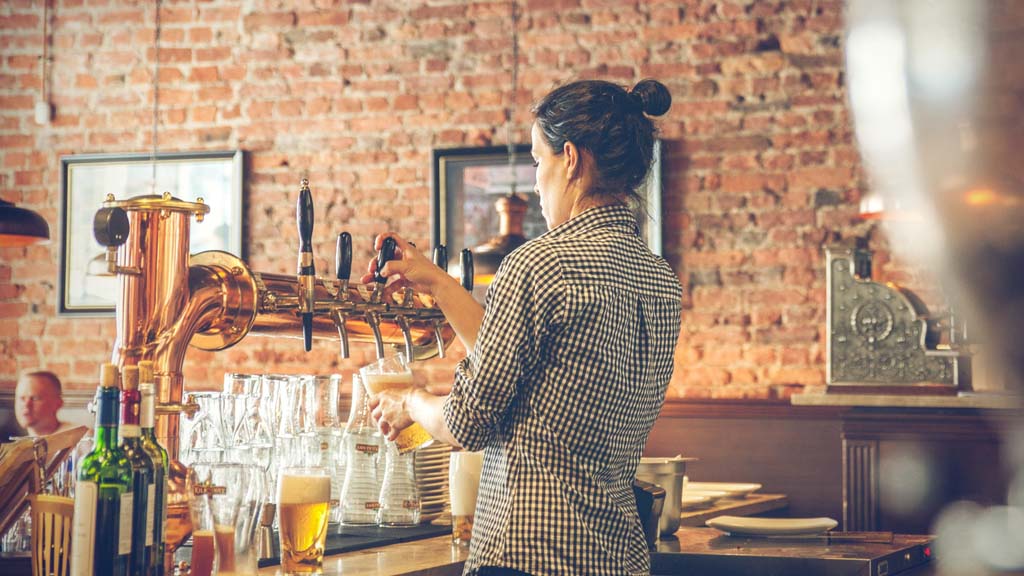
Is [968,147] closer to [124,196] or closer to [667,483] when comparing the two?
[667,483]

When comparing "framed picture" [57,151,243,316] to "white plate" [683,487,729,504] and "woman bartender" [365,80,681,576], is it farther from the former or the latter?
"woman bartender" [365,80,681,576]

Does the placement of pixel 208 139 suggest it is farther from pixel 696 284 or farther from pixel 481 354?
pixel 481 354

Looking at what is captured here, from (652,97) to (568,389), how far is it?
44cm

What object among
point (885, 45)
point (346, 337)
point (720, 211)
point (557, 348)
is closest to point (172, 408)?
point (346, 337)

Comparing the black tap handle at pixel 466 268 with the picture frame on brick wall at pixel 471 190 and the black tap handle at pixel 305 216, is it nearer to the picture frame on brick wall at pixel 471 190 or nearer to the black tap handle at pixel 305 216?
the black tap handle at pixel 305 216

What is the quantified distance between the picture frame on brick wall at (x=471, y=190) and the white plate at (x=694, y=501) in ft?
5.74

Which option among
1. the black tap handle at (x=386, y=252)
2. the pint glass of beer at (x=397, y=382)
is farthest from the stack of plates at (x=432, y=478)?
the black tap handle at (x=386, y=252)

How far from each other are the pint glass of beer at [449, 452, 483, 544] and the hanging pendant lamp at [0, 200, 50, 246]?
225 cm

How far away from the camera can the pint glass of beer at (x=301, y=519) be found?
1564mm

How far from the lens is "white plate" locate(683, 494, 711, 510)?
2739 mm

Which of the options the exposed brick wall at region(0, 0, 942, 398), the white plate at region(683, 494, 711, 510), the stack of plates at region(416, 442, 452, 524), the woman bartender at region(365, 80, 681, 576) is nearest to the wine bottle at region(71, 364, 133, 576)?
the woman bartender at region(365, 80, 681, 576)

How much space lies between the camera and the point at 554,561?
4.67 feet

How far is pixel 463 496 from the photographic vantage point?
79.1 inches

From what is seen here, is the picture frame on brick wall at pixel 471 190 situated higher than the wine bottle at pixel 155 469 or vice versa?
the picture frame on brick wall at pixel 471 190
